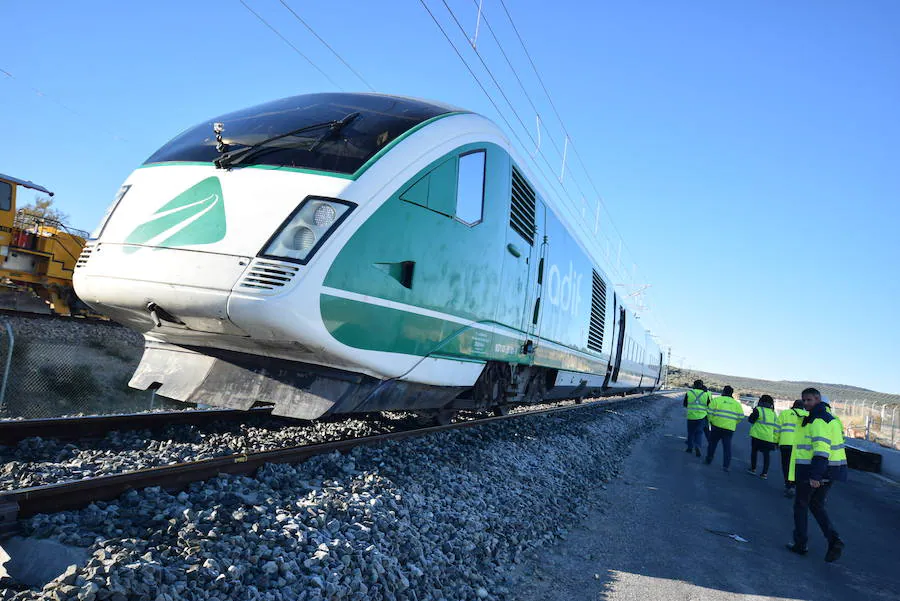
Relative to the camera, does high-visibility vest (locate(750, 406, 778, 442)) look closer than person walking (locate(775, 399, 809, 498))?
No

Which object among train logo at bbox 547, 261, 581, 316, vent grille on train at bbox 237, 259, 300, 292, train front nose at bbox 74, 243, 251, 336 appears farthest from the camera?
train logo at bbox 547, 261, 581, 316

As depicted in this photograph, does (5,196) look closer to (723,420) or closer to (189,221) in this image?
(189,221)

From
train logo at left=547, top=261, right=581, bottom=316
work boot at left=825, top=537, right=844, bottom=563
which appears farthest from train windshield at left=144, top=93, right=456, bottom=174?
work boot at left=825, top=537, right=844, bottom=563

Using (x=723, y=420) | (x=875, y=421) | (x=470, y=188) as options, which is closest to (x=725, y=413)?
(x=723, y=420)

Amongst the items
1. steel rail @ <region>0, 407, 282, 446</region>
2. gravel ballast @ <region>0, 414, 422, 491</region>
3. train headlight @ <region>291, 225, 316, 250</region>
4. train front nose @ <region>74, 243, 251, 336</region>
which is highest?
train headlight @ <region>291, 225, 316, 250</region>

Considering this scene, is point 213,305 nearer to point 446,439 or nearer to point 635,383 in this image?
point 446,439

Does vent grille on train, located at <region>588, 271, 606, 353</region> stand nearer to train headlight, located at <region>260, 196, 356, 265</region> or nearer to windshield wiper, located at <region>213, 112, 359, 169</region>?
windshield wiper, located at <region>213, 112, 359, 169</region>

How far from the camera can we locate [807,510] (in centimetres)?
588

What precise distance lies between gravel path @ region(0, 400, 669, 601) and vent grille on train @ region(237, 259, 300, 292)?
1.23 meters

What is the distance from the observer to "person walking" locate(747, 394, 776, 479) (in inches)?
423

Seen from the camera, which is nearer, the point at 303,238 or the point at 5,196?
the point at 303,238

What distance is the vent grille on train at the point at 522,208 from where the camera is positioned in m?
6.83

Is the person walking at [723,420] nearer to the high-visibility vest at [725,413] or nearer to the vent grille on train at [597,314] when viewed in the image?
the high-visibility vest at [725,413]

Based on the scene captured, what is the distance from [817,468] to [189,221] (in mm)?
6442
